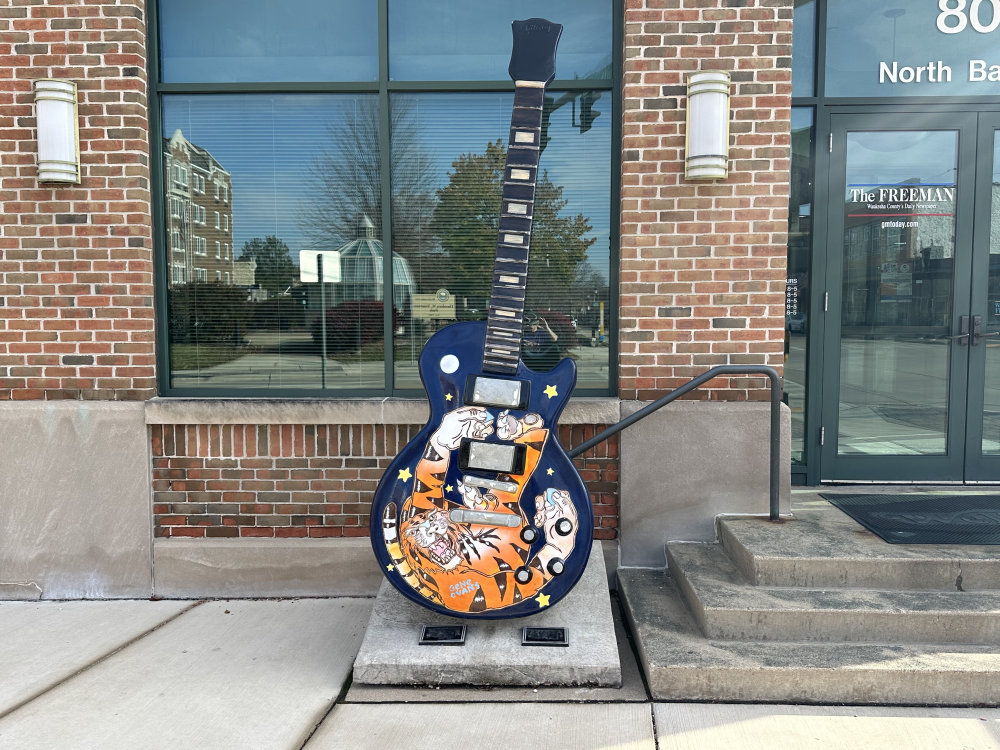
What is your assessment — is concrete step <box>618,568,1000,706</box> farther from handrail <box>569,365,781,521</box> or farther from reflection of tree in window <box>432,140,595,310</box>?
reflection of tree in window <box>432,140,595,310</box>

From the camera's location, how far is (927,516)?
410 cm

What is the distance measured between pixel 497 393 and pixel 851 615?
71.5 inches

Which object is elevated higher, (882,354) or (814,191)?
(814,191)

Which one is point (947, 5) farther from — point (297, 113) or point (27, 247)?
point (27, 247)

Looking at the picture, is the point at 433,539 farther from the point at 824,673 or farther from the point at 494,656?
the point at 824,673

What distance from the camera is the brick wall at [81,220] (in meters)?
4.10

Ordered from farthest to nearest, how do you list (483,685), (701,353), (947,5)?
1. (947,5)
2. (701,353)
3. (483,685)

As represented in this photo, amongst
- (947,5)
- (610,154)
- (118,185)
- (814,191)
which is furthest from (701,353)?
(118,185)

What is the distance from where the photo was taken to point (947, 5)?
475 cm

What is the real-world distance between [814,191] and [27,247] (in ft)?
15.5

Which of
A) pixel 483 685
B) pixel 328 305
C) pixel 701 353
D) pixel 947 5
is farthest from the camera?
pixel 947 5

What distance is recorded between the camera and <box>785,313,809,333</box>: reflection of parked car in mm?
4988

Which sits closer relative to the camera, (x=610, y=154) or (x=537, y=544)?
(x=537, y=544)

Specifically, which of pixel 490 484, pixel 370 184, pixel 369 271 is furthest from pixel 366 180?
pixel 490 484
